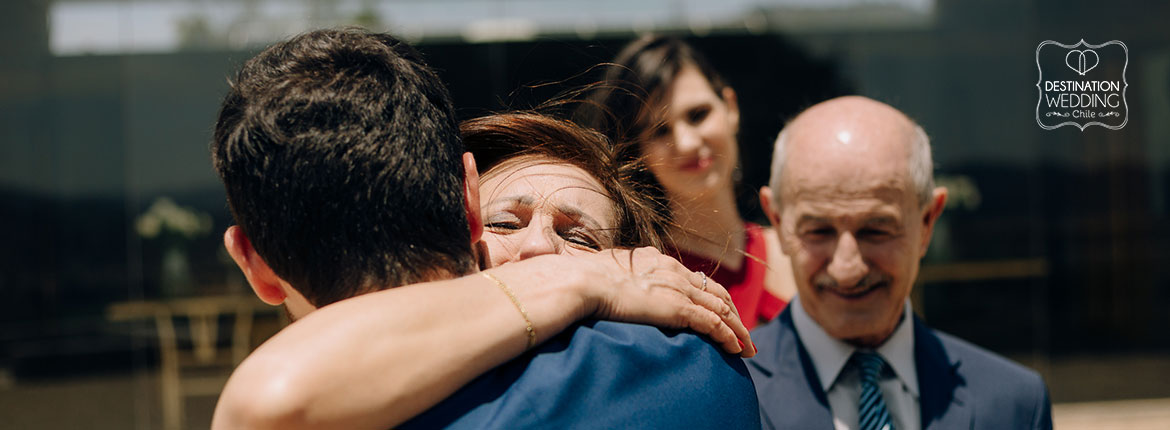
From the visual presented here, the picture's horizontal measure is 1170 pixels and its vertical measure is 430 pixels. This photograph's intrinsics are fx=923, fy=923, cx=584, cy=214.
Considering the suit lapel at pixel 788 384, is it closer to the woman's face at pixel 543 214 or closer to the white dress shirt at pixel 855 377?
the white dress shirt at pixel 855 377

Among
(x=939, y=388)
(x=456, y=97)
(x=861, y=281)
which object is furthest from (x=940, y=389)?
(x=456, y=97)

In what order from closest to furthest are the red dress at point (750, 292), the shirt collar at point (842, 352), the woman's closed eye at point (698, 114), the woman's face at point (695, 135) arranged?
the shirt collar at point (842, 352), the red dress at point (750, 292), the woman's face at point (695, 135), the woman's closed eye at point (698, 114)

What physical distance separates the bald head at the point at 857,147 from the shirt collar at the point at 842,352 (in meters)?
0.29

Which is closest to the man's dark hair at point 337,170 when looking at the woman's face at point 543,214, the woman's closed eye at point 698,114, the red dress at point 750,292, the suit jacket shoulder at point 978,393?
the woman's face at point 543,214

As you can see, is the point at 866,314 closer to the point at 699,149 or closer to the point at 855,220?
the point at 855,220

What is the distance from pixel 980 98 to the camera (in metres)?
7.14

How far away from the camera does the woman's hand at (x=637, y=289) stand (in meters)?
1.18

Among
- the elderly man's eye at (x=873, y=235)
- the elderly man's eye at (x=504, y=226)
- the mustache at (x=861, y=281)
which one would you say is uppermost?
the elderly man's eye at (x=504, y=226)

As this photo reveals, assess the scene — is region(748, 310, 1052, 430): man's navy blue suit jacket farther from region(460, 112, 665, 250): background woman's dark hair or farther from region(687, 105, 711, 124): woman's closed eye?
region(687, 105, 711, 124): woman's closed eye

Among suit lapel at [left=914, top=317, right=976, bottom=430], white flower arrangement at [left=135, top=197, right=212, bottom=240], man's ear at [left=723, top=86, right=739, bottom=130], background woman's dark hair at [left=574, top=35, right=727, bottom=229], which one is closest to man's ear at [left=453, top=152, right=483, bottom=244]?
suit lapel at [left=914, top=317, right=976, bottom=430]

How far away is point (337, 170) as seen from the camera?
1.08 meters

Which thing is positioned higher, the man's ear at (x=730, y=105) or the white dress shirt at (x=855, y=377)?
the man's ear at (x=730, y=105)

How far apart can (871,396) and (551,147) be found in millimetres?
838

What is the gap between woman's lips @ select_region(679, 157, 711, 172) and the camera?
286 cm
